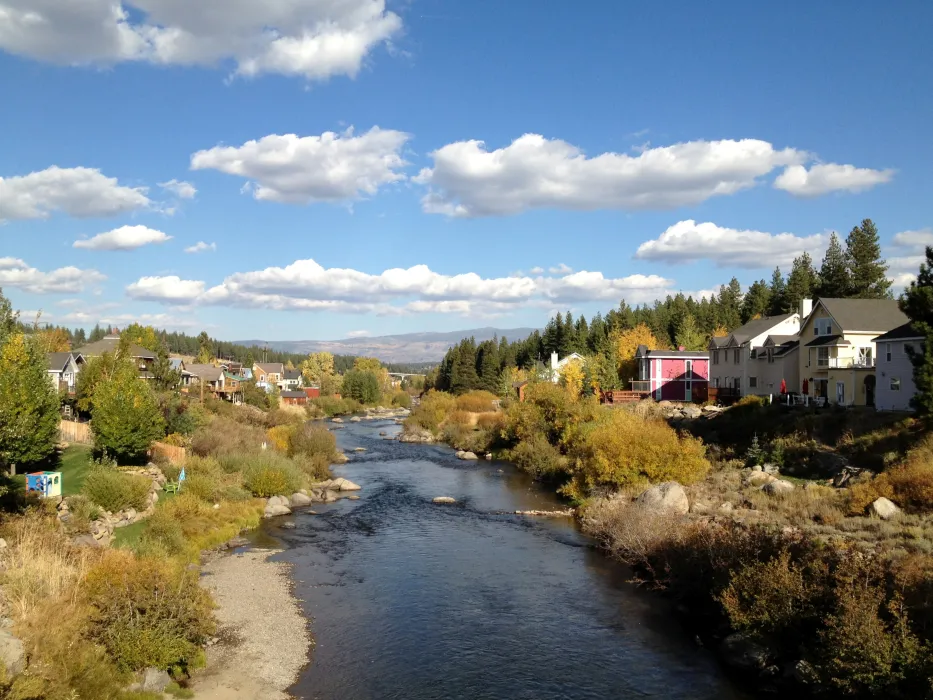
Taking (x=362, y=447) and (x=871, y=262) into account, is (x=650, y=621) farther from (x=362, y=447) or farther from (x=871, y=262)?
(x=871, y=262)

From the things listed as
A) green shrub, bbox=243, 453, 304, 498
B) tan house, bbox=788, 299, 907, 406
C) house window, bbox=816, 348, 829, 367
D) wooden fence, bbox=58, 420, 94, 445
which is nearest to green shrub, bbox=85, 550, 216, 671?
green shrub, bbox=243, 453, 304, 498

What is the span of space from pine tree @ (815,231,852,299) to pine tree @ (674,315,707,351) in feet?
52.6

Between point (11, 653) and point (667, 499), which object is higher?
point (11, 653)

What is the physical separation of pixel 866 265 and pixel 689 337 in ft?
72.8

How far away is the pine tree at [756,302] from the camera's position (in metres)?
104

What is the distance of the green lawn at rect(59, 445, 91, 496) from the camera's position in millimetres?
30672

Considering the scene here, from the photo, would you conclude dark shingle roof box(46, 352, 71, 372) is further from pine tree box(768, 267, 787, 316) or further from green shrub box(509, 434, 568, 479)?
pine tree box(768, 267, 787, 316)

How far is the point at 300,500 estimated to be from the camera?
3912 cm

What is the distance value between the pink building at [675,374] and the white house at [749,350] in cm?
504

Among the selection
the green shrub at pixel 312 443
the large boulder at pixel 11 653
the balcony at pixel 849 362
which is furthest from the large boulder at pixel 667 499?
the green shrub at pixel 312 443

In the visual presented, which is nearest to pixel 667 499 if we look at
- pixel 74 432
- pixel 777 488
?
pixel 777 488

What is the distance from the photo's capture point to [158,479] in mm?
34812

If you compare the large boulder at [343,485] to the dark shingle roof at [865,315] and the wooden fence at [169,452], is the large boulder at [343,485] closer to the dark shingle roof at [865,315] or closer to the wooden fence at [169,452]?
the wooden fence at [169,452]

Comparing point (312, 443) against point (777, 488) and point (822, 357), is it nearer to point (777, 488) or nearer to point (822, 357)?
point (777, 488)
